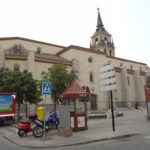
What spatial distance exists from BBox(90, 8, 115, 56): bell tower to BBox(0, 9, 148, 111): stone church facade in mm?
305

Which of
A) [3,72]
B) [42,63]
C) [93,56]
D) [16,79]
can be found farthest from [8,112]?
[93,56]

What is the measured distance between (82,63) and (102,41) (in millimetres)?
22365

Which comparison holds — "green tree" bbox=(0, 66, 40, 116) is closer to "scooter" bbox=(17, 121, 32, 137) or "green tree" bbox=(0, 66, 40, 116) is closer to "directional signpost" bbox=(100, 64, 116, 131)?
"scooter" bbox=(17, 121, 32, 137)

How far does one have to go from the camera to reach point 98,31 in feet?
256

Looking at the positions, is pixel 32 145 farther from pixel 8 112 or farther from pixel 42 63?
pixel 42 63

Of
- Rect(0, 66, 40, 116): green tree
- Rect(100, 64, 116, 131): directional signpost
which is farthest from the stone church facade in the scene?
Rect(100, 64, 116, 131): directional signpost

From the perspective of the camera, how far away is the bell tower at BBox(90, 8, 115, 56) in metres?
74.5

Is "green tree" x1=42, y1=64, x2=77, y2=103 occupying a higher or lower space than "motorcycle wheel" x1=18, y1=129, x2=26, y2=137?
higher

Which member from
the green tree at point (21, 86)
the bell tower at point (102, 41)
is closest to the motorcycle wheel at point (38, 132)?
the green tree at point (21, 86)

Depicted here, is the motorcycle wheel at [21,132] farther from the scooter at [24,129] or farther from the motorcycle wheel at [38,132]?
the motorcycle wheel at [38,132]

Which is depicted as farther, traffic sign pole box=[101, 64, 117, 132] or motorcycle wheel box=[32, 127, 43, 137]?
traffic sign pole box=[101, 64, 117, 132]

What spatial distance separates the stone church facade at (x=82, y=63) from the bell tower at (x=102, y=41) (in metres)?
0.31

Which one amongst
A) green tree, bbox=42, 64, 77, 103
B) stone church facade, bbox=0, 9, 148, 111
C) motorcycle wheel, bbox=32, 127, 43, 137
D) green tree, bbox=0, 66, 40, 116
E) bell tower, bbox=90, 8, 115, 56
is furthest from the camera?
bell tower, bbox=90, 8, 115, 56

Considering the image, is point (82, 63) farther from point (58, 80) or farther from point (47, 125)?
point (47, 125)
